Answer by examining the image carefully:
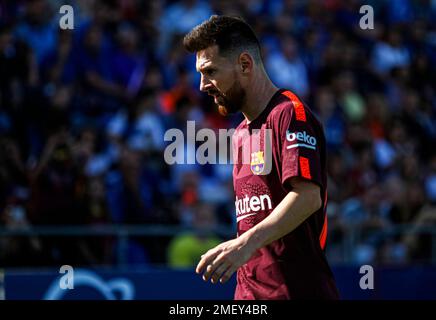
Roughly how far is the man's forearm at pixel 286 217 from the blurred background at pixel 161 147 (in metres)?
5.12

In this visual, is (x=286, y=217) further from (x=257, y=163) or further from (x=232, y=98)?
(x=232, y=98)

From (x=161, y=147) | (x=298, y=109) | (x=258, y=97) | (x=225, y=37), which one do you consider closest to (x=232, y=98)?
(x=258, y=97)

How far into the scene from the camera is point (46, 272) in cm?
948

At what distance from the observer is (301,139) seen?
481 cm

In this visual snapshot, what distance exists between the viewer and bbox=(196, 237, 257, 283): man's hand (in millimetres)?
4383

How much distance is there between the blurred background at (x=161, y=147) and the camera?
10.1m

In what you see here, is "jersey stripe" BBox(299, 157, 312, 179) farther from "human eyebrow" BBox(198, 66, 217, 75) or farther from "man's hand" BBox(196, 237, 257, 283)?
"human eyebrow" BBox(198, 66, 217, 75)

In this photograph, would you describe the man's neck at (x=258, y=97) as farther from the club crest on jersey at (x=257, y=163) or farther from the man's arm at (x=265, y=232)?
the man's arm at (x=265, y=232)

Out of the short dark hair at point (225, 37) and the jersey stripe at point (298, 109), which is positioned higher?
the short dark hair at point (225, 37)

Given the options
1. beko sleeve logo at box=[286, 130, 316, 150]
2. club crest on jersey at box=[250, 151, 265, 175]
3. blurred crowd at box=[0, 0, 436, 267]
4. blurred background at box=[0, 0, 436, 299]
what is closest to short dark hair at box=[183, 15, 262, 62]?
club crest on jersey at box=[250, 151, 265, 175]

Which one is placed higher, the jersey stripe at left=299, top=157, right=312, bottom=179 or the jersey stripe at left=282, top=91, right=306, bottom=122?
the jersey stripe at left=282, top=91, right=306, bottom=122

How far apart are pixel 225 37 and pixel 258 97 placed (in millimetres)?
403

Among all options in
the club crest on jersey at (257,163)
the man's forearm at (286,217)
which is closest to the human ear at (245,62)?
the club crest on jersey at (257,163)
